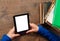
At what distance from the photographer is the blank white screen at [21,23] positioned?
783 millimetres

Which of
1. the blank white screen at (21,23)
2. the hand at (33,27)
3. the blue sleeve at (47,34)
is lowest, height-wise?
the blue sleeve at (47,34)

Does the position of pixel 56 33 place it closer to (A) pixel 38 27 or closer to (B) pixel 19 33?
(A) pixel 38 27

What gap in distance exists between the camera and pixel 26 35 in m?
0.87

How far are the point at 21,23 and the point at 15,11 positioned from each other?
89 millimetres

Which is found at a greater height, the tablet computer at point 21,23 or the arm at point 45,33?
the tablet computer at point 21,23

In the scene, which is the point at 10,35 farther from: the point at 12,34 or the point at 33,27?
the point at 33,27

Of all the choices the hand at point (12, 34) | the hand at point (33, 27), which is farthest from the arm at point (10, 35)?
the hand at point (33, 27)

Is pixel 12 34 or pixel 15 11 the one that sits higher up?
pixel 15 11

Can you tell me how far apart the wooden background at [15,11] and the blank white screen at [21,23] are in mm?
56

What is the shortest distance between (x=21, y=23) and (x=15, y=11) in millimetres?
89

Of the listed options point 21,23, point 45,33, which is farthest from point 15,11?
point 45,33

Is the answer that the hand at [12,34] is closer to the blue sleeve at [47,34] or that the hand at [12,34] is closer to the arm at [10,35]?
the arm at [10,35]

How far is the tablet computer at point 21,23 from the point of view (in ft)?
2.56

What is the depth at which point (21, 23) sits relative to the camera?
0.80 metres
